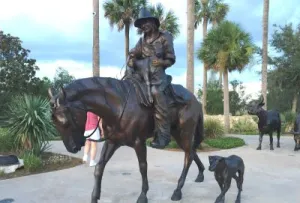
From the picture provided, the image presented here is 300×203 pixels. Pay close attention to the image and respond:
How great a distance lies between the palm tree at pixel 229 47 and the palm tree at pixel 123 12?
1065 centimetres

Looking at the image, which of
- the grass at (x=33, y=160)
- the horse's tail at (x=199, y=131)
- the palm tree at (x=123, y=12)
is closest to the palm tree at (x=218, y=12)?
the palm tree at (x=123, y=12)

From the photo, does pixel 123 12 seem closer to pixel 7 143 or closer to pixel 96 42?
pixel 96 42

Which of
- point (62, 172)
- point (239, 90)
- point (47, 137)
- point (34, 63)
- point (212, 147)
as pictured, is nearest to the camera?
point (62, 172)

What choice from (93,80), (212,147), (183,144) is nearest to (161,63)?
(93,80)

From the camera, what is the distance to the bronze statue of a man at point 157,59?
5.41 metres

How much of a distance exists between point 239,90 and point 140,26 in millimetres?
48454

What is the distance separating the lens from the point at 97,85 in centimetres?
504

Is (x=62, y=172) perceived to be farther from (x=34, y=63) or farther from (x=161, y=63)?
(x=34, y=63)

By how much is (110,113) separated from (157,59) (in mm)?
1156

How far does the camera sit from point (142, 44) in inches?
230

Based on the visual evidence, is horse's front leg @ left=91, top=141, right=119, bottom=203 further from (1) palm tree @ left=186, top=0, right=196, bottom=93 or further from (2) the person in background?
(1) palm tree @ left=186, top=0, right=196, bottom=93

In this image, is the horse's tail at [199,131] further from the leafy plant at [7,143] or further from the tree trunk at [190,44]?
the tree trunk at [190,44]

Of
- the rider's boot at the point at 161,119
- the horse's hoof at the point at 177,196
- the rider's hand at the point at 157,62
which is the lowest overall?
the horse's hoof at the point at 177,196

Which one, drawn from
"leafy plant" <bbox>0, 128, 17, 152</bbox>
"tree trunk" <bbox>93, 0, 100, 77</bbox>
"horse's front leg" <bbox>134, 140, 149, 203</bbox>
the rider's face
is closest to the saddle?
"horse's front leg" <bbox>134, 140, 149, 203</bbox>
